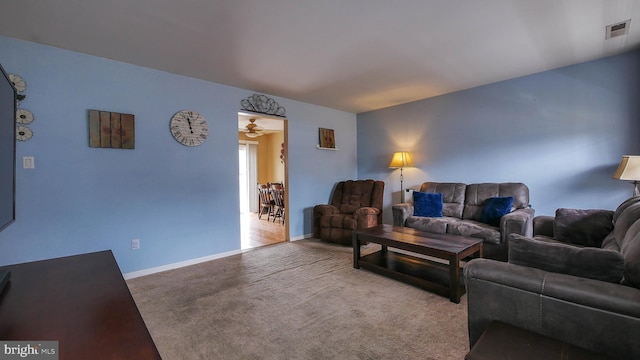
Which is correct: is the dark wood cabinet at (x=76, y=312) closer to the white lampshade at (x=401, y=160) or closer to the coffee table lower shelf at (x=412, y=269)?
the coffee table lower shelf at (x=412, y=269)

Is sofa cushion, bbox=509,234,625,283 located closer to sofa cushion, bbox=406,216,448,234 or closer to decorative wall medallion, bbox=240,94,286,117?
sofa cushion, bbox=406,216,448,234

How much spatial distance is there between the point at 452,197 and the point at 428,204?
0.45 meters

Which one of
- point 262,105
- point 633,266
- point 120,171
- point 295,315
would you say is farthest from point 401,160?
point 120,171

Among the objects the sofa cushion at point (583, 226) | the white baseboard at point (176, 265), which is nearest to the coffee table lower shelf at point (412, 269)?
the sofa cushion at point (583, 226)

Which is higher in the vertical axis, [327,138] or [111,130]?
[327,138]

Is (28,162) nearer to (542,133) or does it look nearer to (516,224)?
(516,224)

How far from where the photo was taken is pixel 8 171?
129cm

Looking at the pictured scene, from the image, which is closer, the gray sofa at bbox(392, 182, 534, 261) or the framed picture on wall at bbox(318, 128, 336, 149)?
the gray sofa at bbox(392, 182, 534, 261)

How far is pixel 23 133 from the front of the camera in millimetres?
2438

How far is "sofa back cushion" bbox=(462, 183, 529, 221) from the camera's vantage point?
11.4 ft

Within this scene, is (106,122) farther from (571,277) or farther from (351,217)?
(571,277)

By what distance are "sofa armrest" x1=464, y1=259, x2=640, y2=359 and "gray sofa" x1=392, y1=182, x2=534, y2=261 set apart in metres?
2.00

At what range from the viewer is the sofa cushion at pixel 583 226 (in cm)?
235

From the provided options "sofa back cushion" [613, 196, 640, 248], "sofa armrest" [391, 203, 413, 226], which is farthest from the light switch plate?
"sofa back cushion" [613, 196, 640, 248]
